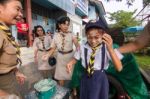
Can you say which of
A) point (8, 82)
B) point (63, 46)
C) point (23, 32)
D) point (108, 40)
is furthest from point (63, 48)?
point (23, 32)

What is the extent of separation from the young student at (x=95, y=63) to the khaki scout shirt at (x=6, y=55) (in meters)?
0.89

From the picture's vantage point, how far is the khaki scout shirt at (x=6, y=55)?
8.32ft

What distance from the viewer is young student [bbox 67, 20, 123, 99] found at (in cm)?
331

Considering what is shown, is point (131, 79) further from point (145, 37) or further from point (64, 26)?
point (64, 26)

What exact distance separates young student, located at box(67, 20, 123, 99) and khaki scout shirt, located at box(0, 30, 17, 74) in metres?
0.89

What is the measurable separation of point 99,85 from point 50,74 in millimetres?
4387

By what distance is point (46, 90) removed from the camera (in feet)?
11.3

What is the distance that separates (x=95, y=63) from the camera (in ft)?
11.3

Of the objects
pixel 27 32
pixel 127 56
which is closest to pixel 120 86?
pixel 127 56

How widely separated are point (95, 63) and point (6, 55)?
112cm

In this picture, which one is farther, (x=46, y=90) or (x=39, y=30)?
(x=39, y=30)

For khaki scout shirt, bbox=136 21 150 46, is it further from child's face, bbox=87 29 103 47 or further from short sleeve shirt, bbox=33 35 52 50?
short sleeve shirt, bbox=33 35 52 50

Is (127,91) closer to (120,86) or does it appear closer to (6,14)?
(120,86)

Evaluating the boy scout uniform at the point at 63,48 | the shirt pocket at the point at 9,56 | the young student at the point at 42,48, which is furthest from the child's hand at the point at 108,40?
the young student at the point at 42,48
